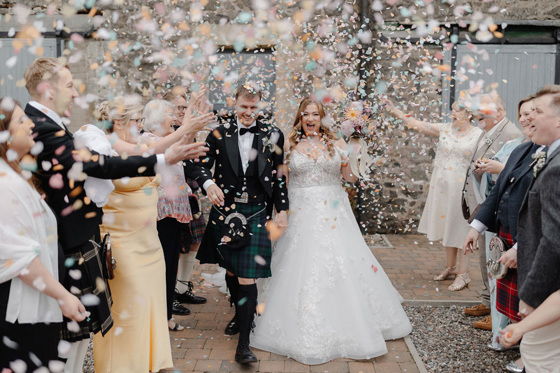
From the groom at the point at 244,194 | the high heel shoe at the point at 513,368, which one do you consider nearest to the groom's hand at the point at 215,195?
the groom at the point at 244,194

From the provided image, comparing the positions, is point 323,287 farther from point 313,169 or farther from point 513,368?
point 513,368

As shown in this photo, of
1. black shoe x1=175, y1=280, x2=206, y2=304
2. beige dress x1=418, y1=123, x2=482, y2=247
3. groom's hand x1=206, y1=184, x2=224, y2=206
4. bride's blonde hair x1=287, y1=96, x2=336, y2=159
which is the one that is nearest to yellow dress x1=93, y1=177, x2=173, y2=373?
groom's hand x1=206, y1=184, x2=224, y2=206

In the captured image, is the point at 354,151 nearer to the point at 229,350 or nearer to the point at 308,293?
the point at 308,293

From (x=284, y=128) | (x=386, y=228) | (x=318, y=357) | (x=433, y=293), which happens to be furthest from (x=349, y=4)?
(x=318, y=357)

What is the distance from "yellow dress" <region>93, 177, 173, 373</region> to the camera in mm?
3332

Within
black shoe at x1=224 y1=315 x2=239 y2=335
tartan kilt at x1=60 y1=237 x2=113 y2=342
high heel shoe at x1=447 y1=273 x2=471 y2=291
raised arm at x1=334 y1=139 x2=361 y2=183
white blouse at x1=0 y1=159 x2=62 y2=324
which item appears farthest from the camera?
high heel shoe at x1=447 y1=273 x2=471 y2=291

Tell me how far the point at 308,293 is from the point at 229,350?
82 cm

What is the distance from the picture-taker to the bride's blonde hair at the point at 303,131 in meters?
4.56

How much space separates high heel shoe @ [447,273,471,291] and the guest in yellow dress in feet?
12.1

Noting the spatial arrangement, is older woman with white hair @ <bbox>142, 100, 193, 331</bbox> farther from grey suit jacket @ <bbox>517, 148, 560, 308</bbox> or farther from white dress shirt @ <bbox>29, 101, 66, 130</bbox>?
grey suit jacket @ <bbox>517, 148, 560, 308</bbox>

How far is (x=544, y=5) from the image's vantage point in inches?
328

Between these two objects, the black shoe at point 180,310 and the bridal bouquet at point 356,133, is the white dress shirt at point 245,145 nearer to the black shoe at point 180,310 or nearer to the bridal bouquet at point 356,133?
the bridal bouquet at point 356,133

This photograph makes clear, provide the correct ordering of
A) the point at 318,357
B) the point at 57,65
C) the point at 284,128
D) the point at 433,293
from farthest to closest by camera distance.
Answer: the point at 284,128 → the point at 433,293 → the point at 318,357 → the point at 57,65

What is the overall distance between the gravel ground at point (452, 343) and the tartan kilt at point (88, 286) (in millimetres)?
2510
